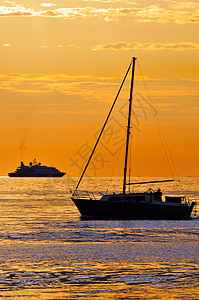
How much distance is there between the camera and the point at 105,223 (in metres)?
70.9

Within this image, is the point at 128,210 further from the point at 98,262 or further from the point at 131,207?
the point at 98,262

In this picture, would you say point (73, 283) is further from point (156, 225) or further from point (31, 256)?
point (156, 225)

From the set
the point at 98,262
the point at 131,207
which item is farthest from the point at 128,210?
the point at 98,262

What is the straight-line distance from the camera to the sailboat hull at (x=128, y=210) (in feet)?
235

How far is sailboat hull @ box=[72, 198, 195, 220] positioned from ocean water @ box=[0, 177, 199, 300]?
4.79 meters

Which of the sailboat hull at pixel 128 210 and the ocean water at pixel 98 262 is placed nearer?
the ocean water at pixel 98 262

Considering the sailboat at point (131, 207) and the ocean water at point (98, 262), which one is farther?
the sailboat at point (131, 207)

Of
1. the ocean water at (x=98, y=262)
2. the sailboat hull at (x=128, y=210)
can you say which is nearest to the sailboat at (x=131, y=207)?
the sailboat hull at (x=128, y=210)

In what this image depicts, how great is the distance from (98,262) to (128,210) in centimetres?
3307

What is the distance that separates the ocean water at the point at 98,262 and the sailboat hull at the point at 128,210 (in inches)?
189

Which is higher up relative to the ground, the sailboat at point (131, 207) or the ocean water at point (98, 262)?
the sailboat at point (131, 207)

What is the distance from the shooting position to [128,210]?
235ft

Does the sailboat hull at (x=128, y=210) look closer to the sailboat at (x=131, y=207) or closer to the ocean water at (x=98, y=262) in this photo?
the sailboat at (x=131, y=207)

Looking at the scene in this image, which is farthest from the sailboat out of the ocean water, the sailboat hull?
the ocean water
